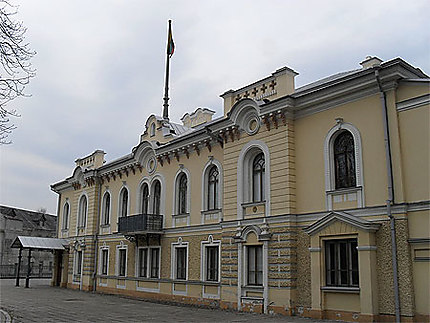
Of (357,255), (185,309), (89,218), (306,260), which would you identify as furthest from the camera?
(89,218)

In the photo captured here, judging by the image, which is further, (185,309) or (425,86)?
(185,309)

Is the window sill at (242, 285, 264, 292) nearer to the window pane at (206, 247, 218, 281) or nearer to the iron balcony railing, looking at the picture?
the window pane at (206, 247, 218, 281)

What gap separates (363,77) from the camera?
530 inches

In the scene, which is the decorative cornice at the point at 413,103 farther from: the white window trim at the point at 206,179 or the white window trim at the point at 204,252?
the white window trim at the point at 204,252

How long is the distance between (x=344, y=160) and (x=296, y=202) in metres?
2.12

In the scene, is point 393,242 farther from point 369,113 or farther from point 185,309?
point 185,309

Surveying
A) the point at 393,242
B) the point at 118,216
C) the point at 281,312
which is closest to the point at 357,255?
the point at 393,242

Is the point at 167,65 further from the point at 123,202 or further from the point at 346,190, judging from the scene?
the point at 346,190

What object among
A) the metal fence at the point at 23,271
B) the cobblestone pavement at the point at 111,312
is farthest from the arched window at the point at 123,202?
the metal fence at the point at 23,271

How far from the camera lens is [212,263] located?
18719 millimetres

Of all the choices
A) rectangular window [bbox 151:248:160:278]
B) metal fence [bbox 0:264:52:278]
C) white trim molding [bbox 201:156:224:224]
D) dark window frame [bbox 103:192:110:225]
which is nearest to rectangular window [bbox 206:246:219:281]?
white trim molding [bbox 201:156:224:224]

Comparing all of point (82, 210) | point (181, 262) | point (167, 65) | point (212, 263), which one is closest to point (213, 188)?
point (212, 263)

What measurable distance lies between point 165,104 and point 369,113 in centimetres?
2066

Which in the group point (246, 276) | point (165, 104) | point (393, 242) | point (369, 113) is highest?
point (165, 104)
